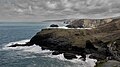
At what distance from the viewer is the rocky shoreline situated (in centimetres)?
8804

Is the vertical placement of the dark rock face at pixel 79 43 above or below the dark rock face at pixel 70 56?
above

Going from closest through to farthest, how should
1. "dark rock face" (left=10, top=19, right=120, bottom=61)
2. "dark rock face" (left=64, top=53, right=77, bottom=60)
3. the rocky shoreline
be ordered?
the rocky shoreline
"dark rock face" (left=10, top=19, right=120, bottom=61)
"dark rock face" (left=64, top=53, right=77, bottom=60)

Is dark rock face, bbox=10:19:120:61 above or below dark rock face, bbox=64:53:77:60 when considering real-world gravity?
above

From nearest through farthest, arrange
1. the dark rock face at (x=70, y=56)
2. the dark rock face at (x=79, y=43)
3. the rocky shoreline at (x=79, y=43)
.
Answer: the rocky shoreline at (x=79, y=43) < the dark rock face at (x=79, y=43) < the dark rock face at (x=70, y=56)

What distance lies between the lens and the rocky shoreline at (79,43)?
3466 inches

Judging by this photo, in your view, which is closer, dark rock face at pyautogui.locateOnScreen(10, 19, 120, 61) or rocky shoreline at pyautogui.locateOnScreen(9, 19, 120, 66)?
rocky shoreline at pyautogui.locateOnScreen(9, 19, 120, 66)

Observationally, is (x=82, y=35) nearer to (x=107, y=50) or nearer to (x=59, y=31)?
(x=59, y=31)

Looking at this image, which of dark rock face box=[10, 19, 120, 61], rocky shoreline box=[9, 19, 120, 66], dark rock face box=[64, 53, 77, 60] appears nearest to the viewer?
rocky shoreline box=[9, 19, 120, 66]

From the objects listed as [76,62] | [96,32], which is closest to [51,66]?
[76,62]

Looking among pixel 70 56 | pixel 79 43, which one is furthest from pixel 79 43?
pixel 70 56

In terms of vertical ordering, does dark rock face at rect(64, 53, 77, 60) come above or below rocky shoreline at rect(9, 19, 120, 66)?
below

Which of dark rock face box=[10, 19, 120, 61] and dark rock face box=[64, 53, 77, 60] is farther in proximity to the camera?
dark rock face box=[64, 53, 77, 60]

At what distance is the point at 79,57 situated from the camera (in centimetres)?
8856

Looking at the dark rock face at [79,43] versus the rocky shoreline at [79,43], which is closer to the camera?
the rocky shoreline at [79,43]
